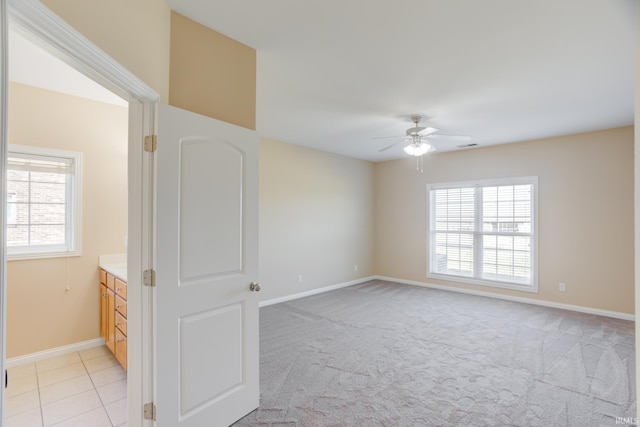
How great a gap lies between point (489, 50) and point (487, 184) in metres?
3.74

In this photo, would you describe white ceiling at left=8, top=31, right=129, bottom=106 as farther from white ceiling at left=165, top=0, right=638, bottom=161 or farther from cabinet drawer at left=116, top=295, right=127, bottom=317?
cabinet drawer at left=116, top=295, right=127, bottom=317

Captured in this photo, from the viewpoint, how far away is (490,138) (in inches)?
197

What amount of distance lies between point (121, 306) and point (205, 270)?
56.8 inches

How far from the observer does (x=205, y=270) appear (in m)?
1.93


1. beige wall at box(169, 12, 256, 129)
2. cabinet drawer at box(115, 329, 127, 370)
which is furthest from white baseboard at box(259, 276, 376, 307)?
beige wall at box(169, 12, 256, 129)

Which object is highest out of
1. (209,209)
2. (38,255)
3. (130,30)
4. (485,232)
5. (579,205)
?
(130,30)

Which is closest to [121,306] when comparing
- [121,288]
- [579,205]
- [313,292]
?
[121,288]

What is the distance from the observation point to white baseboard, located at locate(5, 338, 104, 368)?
9.66ft

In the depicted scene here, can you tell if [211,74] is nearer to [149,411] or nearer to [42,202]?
[149,411]

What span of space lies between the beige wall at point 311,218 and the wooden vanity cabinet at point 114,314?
2.14 meters

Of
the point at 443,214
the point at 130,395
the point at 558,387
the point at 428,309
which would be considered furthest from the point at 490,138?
the point at 130,395

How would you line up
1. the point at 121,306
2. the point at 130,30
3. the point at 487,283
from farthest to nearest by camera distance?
the point at 487,283 < the point at 121,306 < the point at 130,30

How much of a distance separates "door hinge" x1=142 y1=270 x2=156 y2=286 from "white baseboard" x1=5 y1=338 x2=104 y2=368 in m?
2.46

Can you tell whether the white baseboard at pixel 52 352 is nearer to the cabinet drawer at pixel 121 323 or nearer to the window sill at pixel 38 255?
the cabinet drawer at pixel 121 323
